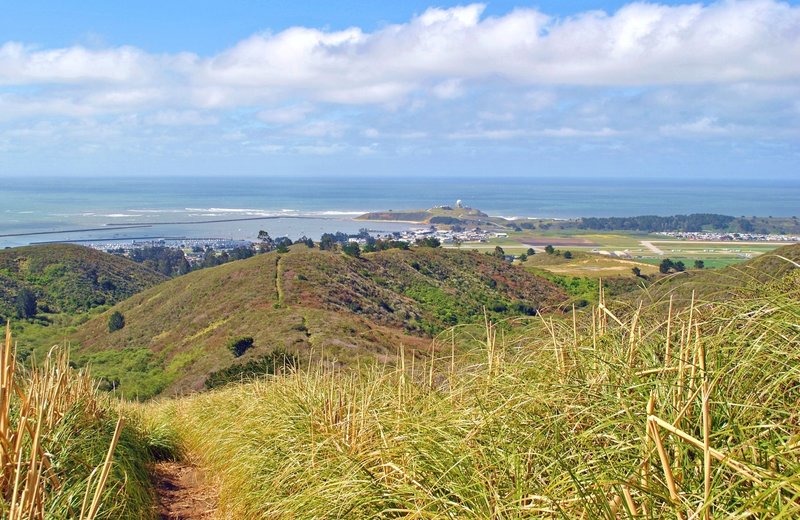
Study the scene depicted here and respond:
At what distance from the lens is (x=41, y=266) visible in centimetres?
5306

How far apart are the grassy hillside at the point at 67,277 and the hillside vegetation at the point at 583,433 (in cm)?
4383

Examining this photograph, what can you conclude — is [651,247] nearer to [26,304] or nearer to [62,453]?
[26,304]

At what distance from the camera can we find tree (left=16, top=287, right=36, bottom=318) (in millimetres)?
40594

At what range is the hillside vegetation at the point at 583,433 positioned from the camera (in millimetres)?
2461

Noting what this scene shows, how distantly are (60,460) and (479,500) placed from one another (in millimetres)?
2538

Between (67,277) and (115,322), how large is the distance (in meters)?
13.6

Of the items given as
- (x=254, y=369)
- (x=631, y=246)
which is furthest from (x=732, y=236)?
(x=254, y=369)

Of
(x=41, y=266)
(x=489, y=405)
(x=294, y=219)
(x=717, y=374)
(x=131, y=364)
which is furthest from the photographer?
(x=294, y=219)

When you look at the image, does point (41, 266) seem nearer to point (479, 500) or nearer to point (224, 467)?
point (224, 467)

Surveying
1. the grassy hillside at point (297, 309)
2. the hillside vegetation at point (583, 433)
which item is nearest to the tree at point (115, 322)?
the grassy hillside at point (297, 309)

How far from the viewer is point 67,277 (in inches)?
2037

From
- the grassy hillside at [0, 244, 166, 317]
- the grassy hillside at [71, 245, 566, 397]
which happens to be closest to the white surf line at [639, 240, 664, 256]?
the grassy hillside at [71, 245, 566, 397]

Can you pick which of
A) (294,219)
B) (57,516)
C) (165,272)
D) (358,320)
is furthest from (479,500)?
(294,219)

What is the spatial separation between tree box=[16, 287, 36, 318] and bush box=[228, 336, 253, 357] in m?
19.3
